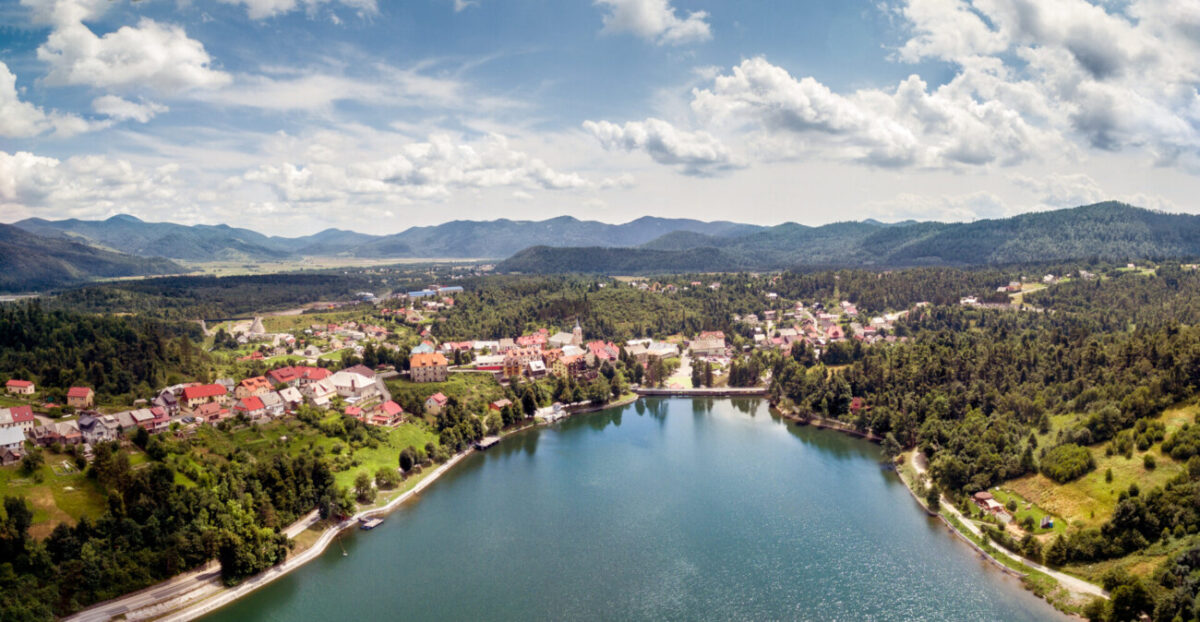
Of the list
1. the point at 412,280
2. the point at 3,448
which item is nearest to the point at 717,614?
the point at 3,448

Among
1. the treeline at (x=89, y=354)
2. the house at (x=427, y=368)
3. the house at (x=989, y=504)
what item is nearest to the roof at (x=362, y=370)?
the house at (x=427, y=368)

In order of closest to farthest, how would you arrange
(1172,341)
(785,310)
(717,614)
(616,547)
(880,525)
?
(717,614) < (616,547) < (880,525) < (1172,341) < (785,310)

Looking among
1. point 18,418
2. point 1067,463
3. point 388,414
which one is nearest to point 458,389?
point 388,414

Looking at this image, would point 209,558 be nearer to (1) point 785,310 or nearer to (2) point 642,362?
(2) point 642,362

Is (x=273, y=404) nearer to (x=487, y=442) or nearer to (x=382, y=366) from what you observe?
(x=487, y=442)

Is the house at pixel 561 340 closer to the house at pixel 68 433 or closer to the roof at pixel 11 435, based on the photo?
the house at pixel 68 433

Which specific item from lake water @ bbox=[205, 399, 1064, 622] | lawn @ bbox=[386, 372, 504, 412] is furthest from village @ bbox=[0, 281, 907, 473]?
lake water @ bbox=[205, 399, 1064, 622]

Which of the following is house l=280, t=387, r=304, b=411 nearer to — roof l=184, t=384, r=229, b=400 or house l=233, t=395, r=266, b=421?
house l=233, t=395, r=266, b=421
